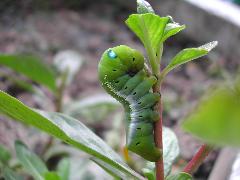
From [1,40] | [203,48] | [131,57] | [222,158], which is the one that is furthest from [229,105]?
[1,40]

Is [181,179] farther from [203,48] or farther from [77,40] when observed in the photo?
[77,40]

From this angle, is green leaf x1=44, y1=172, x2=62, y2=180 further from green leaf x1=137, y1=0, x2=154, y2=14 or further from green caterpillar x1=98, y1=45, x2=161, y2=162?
green leaf x1=137, y1=0, x2=154, y2=14

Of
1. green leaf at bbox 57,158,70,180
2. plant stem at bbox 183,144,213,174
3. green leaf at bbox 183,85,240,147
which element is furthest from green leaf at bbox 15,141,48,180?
green leaf at bbox 183,85,240,147

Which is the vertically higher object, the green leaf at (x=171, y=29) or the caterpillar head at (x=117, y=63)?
the green leaf at (x=171, y=29)

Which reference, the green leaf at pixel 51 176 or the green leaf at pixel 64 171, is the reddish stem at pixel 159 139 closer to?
the green leaf at pixel 51 176

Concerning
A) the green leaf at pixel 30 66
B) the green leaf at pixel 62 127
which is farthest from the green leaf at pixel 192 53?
Result: the green leaf at pixel 30 66
